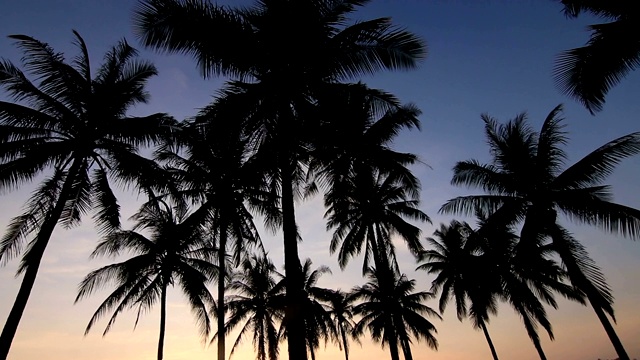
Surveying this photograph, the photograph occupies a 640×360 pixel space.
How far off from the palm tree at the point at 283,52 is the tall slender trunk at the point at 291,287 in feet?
0.13

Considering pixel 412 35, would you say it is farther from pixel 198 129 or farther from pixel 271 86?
pixel 198 129

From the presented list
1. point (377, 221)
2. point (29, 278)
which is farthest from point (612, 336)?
point (29, 278)

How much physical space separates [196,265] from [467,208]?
558 inches

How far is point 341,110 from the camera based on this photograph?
10.7 m

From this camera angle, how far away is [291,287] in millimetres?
9000

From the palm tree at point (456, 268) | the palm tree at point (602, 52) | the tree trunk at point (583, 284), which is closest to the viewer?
the palm tree at point (602, 52)

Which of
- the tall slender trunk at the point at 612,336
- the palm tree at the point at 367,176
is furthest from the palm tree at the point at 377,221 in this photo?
the tall slender trunk at the point at 612,336

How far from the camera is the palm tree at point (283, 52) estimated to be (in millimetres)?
10039

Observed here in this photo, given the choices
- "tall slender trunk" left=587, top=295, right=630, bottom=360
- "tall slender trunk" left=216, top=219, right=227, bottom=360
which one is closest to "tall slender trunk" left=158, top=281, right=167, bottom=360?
"tall slender trunk" left=216, top=219, right=227, bottom=360

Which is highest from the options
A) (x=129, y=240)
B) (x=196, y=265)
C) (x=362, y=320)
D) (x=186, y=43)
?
Result: (x=186, y=43)

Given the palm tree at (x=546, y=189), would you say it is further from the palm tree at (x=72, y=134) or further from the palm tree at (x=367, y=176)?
the palm tree at (x=72, y=134)

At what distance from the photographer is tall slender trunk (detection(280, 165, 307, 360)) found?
8.50 meters

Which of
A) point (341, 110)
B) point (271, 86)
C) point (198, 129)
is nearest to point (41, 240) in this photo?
point (198, 129)

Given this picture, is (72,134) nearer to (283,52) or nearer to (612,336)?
(283,52)
